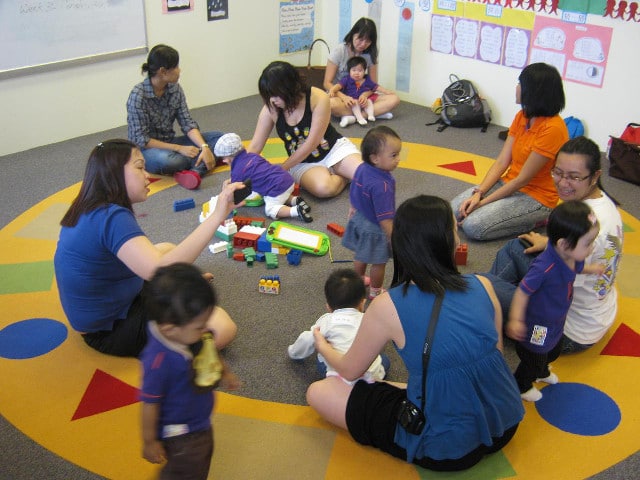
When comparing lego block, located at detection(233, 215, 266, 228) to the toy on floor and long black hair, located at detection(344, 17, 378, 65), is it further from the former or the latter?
long black hair, located at detection(344, 17, 378, 65)

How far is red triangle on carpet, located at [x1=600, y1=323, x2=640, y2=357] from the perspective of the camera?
2.75 metres

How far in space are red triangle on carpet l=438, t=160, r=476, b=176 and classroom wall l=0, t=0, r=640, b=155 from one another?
39.4 inches

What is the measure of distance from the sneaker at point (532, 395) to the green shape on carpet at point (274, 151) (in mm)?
2707

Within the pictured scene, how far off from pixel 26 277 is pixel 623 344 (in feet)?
9.19

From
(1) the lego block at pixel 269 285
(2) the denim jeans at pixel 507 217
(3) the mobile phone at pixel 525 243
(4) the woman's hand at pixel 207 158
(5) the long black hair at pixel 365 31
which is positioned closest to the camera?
(3) the mobile phone at pixel 525 243

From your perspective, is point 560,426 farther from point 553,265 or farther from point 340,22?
point 340,22

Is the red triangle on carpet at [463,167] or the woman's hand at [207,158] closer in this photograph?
the woman's hand at [207,158]

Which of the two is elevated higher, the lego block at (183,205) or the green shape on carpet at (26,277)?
the lego block at (183,205)

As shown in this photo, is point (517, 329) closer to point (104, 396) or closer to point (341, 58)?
point (104, 396)

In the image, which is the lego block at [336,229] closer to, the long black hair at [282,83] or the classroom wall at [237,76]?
the long black hair at [282,83]

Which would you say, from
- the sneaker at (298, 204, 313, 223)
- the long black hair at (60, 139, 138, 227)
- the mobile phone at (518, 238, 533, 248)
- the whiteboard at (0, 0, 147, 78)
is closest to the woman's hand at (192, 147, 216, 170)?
the sneaker at (298, 204, 313, 223)

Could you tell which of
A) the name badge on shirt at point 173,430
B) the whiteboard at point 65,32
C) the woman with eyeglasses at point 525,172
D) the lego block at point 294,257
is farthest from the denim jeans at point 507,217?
the whiteboard at point 65,32

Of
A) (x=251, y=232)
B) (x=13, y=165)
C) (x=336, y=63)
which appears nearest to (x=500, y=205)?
(x=251, y=232)

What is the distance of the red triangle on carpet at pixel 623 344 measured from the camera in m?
2.75
